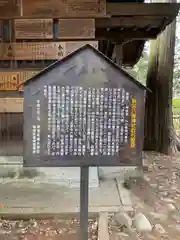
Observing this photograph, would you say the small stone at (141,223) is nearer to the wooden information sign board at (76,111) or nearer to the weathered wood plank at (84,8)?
the wooden information sign board at (76,111)

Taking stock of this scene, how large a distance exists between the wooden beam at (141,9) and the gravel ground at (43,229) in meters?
3.20

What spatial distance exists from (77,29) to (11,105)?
153 cm

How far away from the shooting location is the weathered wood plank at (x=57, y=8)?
4.95m

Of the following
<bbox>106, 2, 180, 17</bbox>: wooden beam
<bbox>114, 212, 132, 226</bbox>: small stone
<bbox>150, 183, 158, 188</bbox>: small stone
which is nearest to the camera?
<bbox>114, 212, 132, 226</bbox>: small stone

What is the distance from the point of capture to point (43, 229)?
13.4 ft

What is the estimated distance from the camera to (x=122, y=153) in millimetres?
2961

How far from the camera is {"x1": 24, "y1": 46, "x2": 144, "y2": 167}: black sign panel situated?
2.88 metres

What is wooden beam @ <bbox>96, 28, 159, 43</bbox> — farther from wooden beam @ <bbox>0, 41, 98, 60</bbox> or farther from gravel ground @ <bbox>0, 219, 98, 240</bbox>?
gravel ground @ <bbox>0, 219, 98, 240</bbox>

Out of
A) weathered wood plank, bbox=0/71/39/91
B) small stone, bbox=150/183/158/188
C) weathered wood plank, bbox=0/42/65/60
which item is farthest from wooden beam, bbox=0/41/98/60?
small stone, bbox=150/183/158/188

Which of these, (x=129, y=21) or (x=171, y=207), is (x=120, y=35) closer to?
(x=129, y=21)

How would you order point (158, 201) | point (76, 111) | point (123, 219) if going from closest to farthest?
point (76, 111) < point (123, 219) < point (158, 201)

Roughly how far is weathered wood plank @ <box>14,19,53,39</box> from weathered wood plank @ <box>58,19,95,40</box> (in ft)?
0.59

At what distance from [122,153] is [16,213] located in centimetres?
215

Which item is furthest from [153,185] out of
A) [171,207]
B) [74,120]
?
[74,120]
